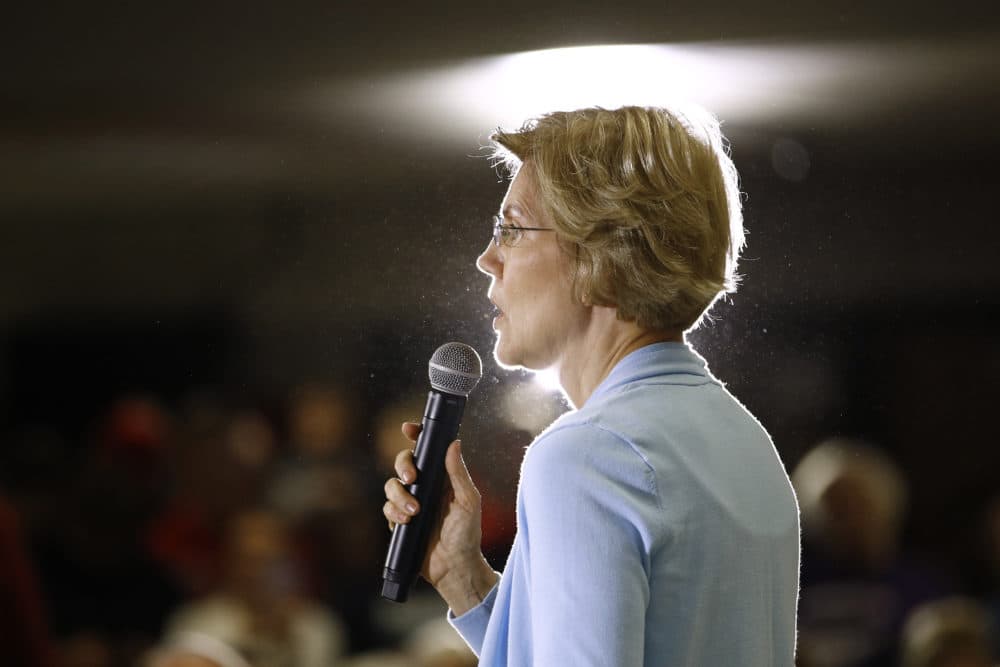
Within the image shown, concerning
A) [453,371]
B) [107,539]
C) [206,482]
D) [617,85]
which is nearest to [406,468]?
[453,371]

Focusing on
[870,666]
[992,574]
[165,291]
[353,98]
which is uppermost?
[353,98]

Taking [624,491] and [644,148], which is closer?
[624,491]

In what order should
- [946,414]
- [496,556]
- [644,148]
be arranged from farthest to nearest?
[946,414], [496,556], [644,148]

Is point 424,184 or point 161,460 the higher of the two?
point 424,184

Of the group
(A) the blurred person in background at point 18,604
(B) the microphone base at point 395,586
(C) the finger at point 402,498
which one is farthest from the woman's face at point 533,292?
(A) the blurred person in background at point 18,604

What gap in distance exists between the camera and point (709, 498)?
3.32 ft

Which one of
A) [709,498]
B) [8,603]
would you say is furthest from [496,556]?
[8,603]

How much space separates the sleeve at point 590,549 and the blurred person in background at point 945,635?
0.97 metres

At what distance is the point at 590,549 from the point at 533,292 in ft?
1.18

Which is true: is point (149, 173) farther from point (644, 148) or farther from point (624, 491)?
point (624, 491)

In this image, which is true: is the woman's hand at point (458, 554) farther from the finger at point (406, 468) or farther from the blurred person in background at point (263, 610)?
the blurred person in background at point (263, 610)

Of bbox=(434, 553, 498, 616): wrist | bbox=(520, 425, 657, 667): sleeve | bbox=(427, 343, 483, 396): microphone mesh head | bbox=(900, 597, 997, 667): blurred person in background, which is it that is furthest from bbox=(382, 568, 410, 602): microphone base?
bbox=(900, 597, 997, 667): blurred person in background

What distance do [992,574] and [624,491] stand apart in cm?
107

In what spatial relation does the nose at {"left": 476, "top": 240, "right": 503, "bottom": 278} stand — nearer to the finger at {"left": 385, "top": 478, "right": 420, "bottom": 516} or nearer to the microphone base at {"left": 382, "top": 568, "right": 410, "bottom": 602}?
the finger at {"left": 385, "top": 478, "right": 420, "bottom": 516}
